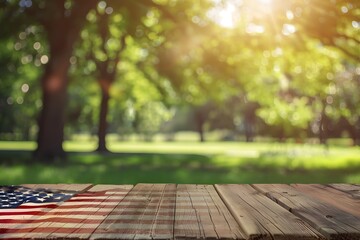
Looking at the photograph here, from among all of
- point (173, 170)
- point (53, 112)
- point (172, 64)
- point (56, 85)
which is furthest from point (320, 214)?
point (172, 64)

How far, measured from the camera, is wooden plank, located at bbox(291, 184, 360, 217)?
3561mm

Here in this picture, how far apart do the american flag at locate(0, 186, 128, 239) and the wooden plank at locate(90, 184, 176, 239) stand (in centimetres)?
7

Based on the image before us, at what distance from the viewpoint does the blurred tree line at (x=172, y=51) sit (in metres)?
16.4

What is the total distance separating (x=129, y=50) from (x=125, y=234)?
100 ft

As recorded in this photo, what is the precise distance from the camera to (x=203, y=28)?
61.4 feet

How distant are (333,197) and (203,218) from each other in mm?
1562

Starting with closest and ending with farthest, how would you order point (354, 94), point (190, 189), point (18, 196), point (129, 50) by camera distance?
point (18, 196) < point (190, 189) < point (129, 50) < point (354, 94)

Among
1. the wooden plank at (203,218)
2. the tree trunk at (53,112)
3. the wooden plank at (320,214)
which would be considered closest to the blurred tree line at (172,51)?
the tree trunk at (53,112)

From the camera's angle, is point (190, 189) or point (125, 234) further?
point (190, 189)

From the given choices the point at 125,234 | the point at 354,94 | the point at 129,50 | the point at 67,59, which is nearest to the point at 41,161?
the point at 67,59

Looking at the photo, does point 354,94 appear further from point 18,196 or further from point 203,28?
point 18,196

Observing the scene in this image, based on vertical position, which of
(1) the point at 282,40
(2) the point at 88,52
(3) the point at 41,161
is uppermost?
(2) the point at 88,52

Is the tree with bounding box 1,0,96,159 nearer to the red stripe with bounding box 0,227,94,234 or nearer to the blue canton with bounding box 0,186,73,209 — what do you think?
the blue canton with bounding box 0,186,73,209

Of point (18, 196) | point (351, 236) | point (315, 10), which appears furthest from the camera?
point (315, 10)
